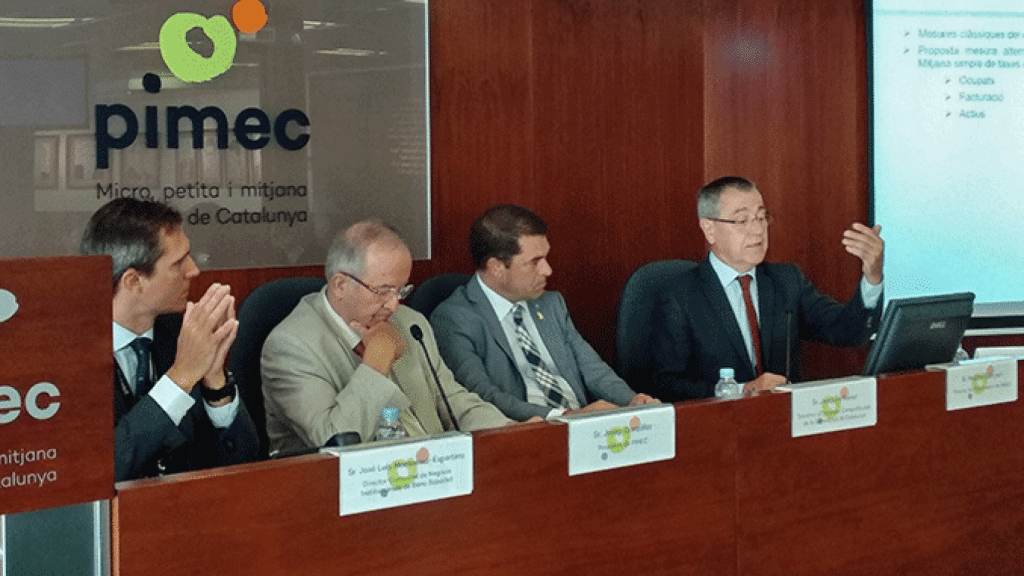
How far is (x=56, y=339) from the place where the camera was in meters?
1.50

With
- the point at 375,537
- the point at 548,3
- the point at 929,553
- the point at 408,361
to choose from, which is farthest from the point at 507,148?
the point at 375,537

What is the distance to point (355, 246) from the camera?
278 centimetres

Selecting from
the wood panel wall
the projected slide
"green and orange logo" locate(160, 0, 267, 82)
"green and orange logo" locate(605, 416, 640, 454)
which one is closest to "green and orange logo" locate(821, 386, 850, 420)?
"green and orange logo" locate(605, 416, 640, 454)

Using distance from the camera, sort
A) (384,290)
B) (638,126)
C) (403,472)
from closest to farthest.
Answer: (403,472) < (384,290) < (638,126)

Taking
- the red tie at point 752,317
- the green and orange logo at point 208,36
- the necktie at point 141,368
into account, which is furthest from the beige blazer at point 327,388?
the red tie at point 752,317

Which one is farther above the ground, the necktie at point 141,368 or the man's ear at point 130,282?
the man's ear at point 130,282

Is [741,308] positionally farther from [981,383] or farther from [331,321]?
[331,321]

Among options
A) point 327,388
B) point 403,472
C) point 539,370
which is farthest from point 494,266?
point 403,472

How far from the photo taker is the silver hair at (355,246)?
2764mm

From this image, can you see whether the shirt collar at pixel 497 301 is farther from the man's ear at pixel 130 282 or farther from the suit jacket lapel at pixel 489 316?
the man's ear at pixel 130 282

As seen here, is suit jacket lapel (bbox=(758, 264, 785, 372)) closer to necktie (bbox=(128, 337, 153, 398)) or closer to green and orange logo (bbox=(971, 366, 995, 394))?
green and orange logo (bbox=(971, 366, 995, 394))

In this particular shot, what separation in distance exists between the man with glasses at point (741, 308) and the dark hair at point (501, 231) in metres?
0.47

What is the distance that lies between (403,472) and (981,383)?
150cm

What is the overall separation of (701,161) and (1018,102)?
4.00 ft
